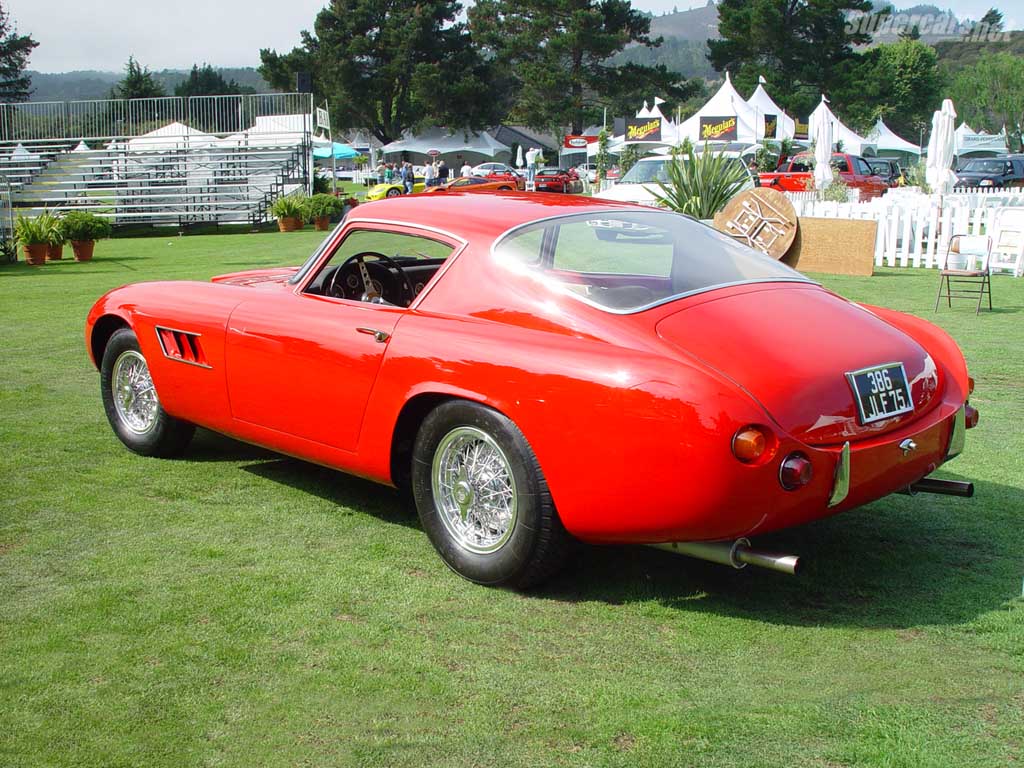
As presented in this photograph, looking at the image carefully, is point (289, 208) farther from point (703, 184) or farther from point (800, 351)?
point (800, 351)

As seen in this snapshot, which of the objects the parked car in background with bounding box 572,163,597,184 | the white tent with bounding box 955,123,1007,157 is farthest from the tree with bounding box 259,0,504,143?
the white tent with bounding box 955,123,1007,157

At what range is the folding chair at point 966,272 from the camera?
38.7 feet

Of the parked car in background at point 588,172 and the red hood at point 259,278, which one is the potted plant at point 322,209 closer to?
the red hood at point 259,278

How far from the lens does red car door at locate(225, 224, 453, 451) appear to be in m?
4.49

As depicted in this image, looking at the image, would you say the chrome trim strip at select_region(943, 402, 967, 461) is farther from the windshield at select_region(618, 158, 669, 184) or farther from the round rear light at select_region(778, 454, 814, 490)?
the windshield at select_region(618, 158, 669, 184)

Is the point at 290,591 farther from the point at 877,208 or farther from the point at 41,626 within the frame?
the point at 877,208

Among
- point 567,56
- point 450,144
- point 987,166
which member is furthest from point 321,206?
point 567,56

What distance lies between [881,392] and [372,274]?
2.56 m

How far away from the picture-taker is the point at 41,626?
3.75m

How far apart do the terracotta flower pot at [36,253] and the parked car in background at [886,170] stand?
23987mm

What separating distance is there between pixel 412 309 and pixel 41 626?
185 centimetres

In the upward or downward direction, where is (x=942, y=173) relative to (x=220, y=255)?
upward

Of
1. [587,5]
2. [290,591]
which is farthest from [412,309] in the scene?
[587,5]

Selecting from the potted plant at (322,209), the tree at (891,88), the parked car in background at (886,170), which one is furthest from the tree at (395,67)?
the potted plant at (322,209)
